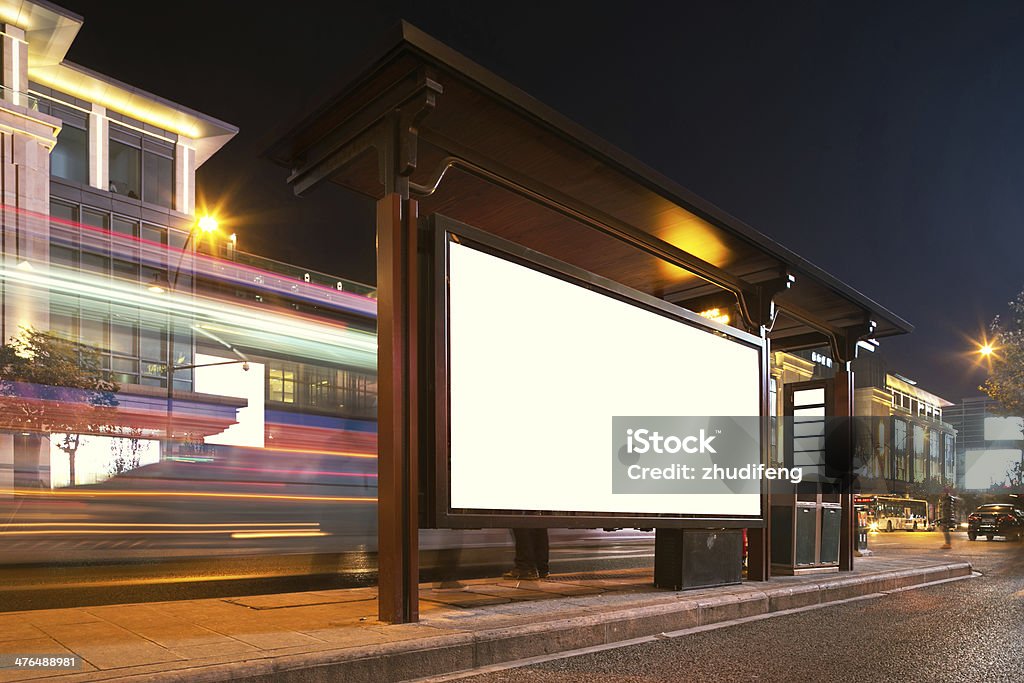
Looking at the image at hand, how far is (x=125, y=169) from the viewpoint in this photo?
36875 millimetres

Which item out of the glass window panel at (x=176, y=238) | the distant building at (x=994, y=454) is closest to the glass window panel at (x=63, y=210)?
the glass window panel at (x=176, y=238)

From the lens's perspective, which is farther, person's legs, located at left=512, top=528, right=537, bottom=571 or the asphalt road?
person's legs, located at left=512, top=528, right=537, bottom=571

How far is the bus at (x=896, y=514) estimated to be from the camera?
171ft

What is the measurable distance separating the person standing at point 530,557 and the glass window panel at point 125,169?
32786 mm

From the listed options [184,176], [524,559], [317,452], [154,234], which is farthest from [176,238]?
[524,559]

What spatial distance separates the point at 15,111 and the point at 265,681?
31.9 m

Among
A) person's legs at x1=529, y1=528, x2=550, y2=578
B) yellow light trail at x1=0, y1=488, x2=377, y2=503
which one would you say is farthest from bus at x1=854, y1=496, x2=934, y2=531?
person's legs at x1=529, y1=528, x2=550, y2=578

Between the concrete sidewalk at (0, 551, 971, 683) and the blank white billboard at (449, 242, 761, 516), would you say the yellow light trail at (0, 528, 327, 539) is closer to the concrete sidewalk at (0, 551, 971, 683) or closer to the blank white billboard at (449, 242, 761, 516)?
the concrete sidewalk at (0, 551, 971, 683)

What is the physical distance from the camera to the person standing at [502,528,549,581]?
32.6 feet

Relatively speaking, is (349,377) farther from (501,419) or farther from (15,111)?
(15,111)

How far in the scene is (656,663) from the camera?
6223mm

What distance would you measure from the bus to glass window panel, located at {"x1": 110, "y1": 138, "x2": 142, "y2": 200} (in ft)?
146

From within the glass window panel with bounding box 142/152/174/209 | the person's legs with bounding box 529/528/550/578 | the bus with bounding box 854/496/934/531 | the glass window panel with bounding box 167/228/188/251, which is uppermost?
the glass window panel with bounding box 142/152/174/209

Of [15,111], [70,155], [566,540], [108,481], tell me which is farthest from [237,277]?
[70,155]
